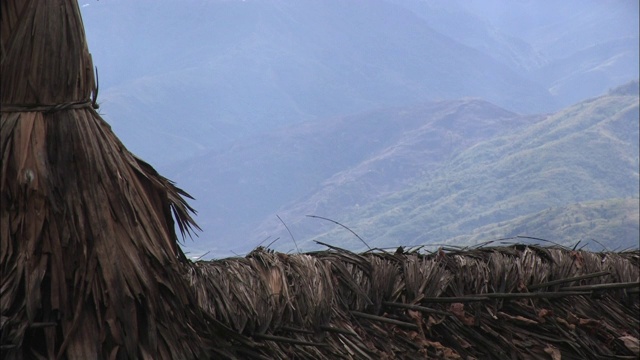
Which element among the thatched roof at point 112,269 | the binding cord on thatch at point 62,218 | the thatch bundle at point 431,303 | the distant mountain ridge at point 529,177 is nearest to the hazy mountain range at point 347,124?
the distant mountain ridge at point 529,177

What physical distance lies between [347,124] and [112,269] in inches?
2754

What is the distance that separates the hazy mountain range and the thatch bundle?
35828 mm

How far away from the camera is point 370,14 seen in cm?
9006

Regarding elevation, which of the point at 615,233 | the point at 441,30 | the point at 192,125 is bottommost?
the point at 615,233

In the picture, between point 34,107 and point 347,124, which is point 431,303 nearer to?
point 34,107

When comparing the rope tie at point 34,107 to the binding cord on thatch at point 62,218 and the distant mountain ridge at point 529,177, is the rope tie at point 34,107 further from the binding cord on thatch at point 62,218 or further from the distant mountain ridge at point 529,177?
the distant mountain ridge at point 529,177

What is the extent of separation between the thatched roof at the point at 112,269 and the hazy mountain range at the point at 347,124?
119 ft

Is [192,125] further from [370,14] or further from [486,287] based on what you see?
[486,287]

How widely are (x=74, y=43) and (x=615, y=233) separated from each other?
4101cm

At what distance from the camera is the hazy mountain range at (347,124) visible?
56594 millimetres

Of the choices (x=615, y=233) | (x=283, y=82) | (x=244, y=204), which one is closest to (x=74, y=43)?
(x=615, y=233)

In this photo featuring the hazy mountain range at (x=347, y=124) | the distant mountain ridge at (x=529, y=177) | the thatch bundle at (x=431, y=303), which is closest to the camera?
the thatch bundle at (x=431, y=303)

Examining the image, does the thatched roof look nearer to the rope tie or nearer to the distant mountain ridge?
the rope tie

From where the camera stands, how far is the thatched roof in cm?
124
